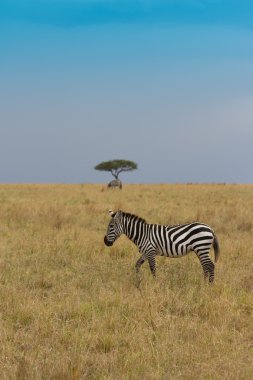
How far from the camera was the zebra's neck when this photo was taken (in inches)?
356

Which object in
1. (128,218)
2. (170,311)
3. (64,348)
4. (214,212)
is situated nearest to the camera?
(64,348)

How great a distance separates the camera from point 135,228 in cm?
916

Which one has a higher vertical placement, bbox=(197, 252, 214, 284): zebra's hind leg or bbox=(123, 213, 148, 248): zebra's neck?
bbox=(123, 213, 148, 248): zebra's neck

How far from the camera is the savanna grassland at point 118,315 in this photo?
468 cm

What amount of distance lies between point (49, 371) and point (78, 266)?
5.75 metres

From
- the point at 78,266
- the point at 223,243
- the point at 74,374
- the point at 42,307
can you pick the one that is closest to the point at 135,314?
the point at 42,307

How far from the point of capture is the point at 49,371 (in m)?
4.43

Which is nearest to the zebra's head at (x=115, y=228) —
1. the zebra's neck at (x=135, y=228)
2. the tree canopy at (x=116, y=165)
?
the zebra's neck at (x=135, y=228)

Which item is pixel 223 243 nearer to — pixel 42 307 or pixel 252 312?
pixel 252 312

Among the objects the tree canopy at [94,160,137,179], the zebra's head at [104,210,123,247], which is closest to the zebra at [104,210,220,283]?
the zebra's head at [104,210,123,247]

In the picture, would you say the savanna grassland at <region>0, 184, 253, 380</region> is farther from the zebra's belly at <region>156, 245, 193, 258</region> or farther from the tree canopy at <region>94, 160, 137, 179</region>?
the tree canopy at <region>94, 160, 137, 179</region>

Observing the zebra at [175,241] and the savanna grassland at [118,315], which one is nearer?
the savanna grassland at [118,315]

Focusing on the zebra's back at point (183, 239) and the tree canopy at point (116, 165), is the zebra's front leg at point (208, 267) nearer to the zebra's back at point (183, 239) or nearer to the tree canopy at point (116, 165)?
the zebra's back at point (183, 239)

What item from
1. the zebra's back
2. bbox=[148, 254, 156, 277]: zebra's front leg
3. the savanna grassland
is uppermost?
the zebra's back
